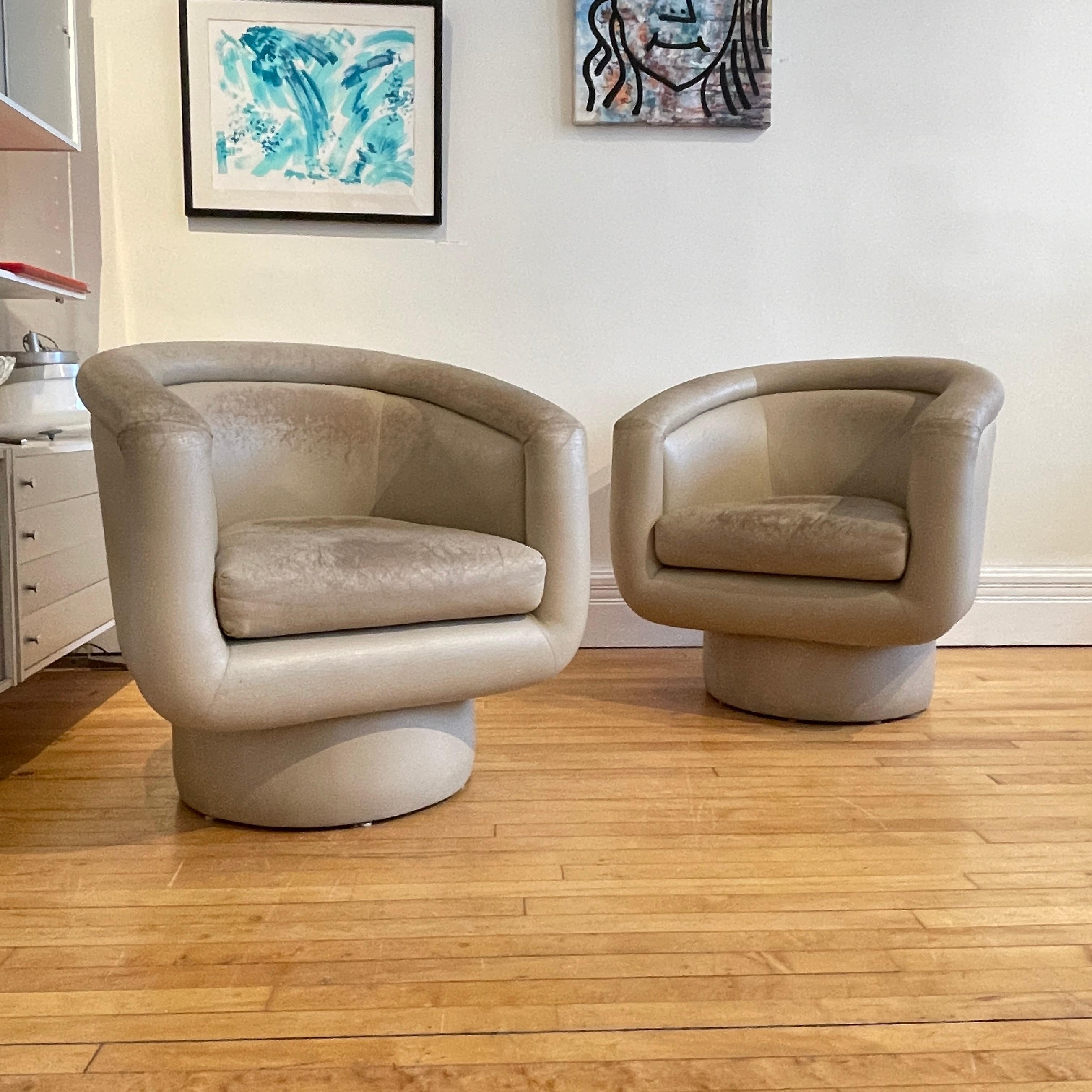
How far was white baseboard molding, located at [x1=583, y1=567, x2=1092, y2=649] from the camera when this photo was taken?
336 cm

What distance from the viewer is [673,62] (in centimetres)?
317

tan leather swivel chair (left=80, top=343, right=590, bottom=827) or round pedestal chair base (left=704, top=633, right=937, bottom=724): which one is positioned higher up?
tan leather swivel chair (left=80, top=343, right=590, bottom=827)

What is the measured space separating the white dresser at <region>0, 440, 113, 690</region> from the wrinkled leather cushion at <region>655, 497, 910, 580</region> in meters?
1.28

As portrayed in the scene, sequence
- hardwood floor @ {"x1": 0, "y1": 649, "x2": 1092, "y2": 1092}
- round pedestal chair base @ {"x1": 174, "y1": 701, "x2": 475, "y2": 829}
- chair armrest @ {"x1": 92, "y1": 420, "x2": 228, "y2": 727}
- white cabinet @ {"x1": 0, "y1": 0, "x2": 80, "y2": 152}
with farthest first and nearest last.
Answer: white cabinet @ {"x1": 0, "y1": 0, "x2": 80, "y2": 152} → round pedestal chair base @ {"x1": 174, "y1": 701, "x2": 475, "y2": 829} → chair armrest @ {"x1": 92, "y1": 420, "x2": 228, "y2": 727} → hardwood floor @ {"x1": 0, "y1": 649, "x2": 1092, "y2": 1092}

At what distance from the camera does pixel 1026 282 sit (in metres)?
3.34

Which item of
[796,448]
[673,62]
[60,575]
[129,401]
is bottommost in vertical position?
[60,575]

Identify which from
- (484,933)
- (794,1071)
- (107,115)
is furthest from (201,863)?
(107,115)

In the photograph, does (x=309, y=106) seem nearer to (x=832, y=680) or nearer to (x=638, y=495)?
(x=638, y=495)

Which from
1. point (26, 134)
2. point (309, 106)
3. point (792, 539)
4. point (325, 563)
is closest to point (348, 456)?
point (325, 563)

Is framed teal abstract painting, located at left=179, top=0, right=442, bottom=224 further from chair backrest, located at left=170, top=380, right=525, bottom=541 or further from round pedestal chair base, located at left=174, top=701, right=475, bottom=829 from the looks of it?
round pedestal chair base, located at left=174, top=701, right=475, bottom=829

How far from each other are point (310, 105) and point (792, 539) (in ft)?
6.11

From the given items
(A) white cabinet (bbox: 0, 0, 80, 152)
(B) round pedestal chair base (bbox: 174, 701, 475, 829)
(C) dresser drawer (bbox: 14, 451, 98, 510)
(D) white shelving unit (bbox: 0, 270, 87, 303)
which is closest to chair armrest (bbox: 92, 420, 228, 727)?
(B) round pedestal chair base (bbox: 174, 701, 475, 829)

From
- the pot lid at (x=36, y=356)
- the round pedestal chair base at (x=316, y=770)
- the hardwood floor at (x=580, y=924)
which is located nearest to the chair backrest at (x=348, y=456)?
the round pedestal chair base at (x=316, y=770)

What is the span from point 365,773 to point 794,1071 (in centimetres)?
89
